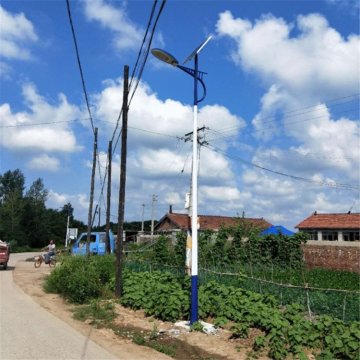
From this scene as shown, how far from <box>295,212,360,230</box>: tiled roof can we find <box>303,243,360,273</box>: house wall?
22.4 metres

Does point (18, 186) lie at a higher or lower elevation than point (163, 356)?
higher

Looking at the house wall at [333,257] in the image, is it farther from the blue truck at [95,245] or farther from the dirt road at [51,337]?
the dirt road at [51,337]

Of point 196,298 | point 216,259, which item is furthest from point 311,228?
point 196,298

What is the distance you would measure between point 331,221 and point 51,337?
162 ft

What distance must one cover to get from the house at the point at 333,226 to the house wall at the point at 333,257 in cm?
1995

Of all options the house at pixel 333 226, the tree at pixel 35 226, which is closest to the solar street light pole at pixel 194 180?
the house at pixel 333 226

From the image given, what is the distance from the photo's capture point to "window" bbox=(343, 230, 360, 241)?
50256 millimetres

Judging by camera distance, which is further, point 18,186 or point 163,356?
point 18,186

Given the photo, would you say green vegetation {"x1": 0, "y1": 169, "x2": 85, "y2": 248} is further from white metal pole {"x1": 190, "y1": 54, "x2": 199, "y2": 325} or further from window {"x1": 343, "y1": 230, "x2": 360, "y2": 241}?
white metal pole {"x1": 190, "y1": 54, "x2": 199, "y2": 325}

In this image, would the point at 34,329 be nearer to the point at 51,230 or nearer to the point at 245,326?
the point at 245,326

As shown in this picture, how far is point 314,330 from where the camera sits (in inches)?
339

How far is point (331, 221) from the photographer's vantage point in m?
54.7

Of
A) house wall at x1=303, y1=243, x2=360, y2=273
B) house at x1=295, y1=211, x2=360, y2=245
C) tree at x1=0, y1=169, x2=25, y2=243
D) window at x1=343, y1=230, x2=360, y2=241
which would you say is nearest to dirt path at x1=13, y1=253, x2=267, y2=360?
house wall at x1=303, y1=243, x2=360, y2=273

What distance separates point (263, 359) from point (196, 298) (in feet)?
9.34
